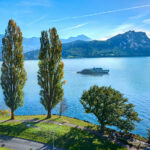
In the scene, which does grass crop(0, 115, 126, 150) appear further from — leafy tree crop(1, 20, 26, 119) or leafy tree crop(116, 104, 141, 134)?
leafy tree crop(1, 20, 26, 119)

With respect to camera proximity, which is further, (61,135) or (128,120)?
(128,120)

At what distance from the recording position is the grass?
27641 millimetres

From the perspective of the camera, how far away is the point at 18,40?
35094 mm

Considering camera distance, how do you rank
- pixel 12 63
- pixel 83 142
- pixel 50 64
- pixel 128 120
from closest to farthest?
pixel 83 142 → pixel 128 120 → pixel 12 63 → pixel 50 64

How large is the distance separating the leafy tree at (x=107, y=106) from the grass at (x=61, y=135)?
463 cm

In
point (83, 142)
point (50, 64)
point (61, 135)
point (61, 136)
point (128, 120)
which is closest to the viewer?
point (83, 142)

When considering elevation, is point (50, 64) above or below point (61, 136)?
above

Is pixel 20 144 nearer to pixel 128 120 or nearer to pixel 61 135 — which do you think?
pixel 61 135

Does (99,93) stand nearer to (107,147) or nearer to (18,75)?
(107,147)

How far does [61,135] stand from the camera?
30.0 m

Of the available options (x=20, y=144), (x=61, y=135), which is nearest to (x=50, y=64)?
(x=61, y=135)

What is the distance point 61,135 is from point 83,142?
5059mm

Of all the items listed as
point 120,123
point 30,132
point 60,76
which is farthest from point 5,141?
point 120,123

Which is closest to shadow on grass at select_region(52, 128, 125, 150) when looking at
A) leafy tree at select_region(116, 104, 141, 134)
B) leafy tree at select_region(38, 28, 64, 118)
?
leafy tree at select_region(116, 104, 141, 134)
